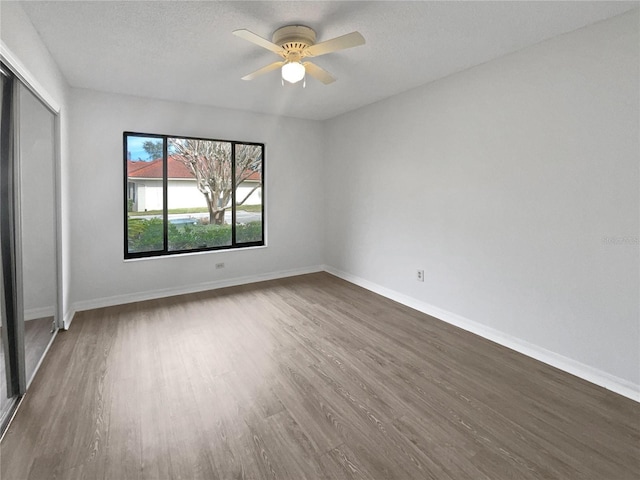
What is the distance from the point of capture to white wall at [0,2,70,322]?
1.88m

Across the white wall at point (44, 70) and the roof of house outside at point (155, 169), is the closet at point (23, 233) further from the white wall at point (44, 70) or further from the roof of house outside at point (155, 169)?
the roof of house outside at point (155, 169)

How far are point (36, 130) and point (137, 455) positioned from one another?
2423 millimetres

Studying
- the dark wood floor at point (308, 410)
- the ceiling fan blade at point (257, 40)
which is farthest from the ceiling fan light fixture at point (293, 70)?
the dark wood floor at point (308, 410)

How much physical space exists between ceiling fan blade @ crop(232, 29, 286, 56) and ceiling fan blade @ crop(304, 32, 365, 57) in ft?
0.69

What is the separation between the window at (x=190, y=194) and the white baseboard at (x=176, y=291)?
498 millimetres

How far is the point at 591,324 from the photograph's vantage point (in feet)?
7.89

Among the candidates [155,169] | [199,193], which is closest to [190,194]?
[199,193]

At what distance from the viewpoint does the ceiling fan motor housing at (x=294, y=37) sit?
2.33 metres

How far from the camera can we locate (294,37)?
7.80ft

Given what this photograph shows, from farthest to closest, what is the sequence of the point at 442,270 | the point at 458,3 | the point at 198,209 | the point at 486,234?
1. the point at 198,209
2. the point at 442,270
3. the point at 486,234
4. the point at 458,3

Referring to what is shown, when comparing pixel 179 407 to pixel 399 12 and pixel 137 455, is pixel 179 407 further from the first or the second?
pixel 399 12

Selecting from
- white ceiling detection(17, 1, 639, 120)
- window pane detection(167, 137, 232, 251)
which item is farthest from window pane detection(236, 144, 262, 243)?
white ceiling detection(17, 1, 639, 120)

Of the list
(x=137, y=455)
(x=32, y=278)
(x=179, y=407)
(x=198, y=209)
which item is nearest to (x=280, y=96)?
(x=198, y=209)

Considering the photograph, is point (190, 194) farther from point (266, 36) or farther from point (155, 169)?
point (266, 36)
